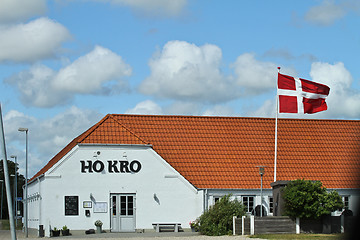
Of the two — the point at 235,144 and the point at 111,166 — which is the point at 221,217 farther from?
the point at 235,144

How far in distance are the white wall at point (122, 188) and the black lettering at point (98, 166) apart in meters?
0.26

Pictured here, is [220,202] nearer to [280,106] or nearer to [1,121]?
[280,106]

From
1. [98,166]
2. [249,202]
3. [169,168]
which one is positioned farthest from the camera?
[249,202]

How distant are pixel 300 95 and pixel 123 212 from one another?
42.0ft

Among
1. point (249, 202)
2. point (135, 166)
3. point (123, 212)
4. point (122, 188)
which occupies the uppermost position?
point (135, 166)

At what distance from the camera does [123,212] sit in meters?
37.3

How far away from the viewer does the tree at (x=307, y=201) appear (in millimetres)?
29781

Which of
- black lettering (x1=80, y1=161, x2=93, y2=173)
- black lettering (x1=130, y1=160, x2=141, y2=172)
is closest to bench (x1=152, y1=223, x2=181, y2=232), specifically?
black lettering (x1=130, y1=160, x2=141, y2=172)

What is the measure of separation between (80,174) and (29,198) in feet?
39.8

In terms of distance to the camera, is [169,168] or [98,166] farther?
[169,168]

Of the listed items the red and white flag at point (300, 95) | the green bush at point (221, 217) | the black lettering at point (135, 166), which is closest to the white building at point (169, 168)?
the black lettering at point (135, 166)

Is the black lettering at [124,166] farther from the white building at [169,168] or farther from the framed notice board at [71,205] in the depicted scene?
the framed notice board at [71,205]

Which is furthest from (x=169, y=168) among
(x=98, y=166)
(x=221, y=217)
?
(x=221, y=217)

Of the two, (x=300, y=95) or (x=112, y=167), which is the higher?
(x=300, y=95)
